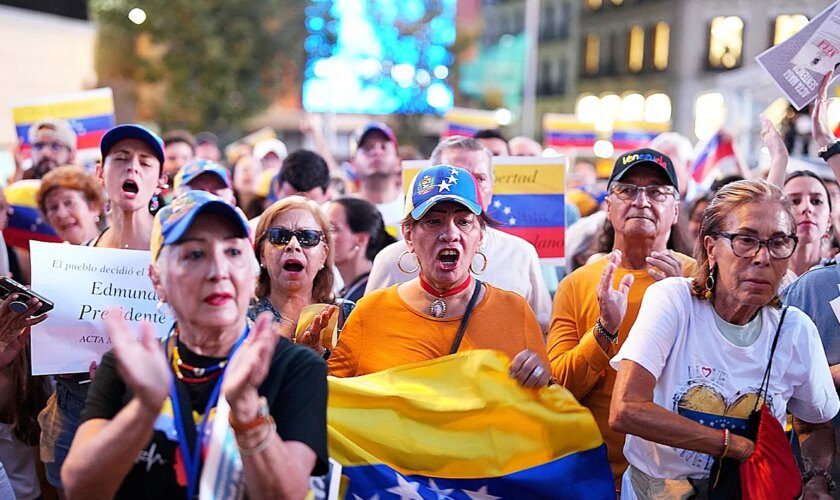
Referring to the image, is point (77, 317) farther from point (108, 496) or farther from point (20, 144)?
point (20, 144)

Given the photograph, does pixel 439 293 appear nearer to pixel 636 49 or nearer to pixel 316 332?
pixel 316 332

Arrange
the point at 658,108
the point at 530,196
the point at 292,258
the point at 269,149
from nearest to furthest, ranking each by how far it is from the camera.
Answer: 1. the point at 292,258
2. the point at 530,196
3. the point at 269,149
4. the point at 658,108

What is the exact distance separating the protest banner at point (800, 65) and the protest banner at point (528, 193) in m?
1.92

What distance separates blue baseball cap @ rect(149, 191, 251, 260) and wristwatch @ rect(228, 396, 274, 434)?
0.54m

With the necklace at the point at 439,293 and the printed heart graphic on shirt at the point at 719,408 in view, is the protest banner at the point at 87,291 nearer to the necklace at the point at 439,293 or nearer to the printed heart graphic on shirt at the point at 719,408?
the necklace at the point at 439,293

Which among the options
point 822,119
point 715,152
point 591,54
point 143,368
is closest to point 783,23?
point 591,54

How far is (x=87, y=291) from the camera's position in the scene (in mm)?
4625

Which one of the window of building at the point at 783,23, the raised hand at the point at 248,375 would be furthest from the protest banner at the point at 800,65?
the window of building at the point at 783,23

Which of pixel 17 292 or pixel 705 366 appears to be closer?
pixel 705 366

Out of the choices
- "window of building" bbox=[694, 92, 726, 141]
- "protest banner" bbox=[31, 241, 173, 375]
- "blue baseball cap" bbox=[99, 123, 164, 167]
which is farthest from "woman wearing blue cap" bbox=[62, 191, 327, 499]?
"window of building" bbox=[694, 92, 726, 141]

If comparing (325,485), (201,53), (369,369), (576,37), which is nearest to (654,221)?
(369,369)

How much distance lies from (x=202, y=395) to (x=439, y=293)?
158cm

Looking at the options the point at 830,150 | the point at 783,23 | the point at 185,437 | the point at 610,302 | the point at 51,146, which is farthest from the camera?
the point at 783,23

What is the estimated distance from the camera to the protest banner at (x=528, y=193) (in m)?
6.94
